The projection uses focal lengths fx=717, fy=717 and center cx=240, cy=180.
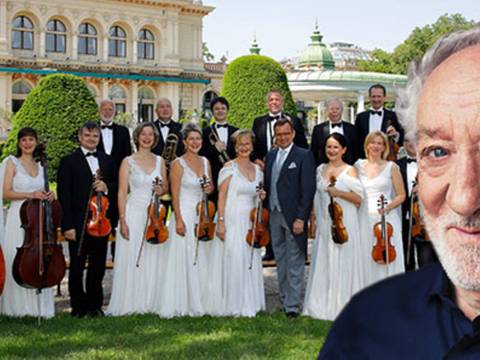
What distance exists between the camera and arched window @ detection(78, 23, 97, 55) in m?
46.2

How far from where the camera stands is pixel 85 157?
6633 millimetres

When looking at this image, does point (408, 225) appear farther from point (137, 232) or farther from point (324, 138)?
point (137, 232)

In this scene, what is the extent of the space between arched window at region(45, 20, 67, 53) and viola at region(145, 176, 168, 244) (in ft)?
134

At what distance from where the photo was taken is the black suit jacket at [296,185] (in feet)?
21.5

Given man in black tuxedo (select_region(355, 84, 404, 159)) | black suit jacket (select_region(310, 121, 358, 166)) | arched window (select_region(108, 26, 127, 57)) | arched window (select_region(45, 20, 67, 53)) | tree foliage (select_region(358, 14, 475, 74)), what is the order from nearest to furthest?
man in black tuxedo (select_region(355, 84, 404, 159)) < black suit jacket (select_region(310, 121, 358, 166)) < tree foliage (select_region(358, 14, 475, 74)) < arched window (select_region(45, 20, 67, 53)) < arched window (select_region(108, 26, 127, 57))

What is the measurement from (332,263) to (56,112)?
456 inches

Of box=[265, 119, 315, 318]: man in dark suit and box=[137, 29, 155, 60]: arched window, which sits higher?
box=[137, 29, 155, 60]: arched window

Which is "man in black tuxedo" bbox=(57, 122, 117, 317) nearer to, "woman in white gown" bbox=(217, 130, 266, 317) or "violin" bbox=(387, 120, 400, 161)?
"woman in white gown" bbox=(217, 130, 266, 317)

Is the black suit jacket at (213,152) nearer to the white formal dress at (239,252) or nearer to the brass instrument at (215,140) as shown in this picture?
the brass instrument at (215,140)

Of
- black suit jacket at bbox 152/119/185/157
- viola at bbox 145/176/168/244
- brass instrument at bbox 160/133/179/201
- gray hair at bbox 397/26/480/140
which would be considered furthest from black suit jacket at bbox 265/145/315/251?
gray hair at bbox 397/26/480/140

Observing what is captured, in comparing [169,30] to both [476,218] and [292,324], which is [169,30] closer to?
[292,324]

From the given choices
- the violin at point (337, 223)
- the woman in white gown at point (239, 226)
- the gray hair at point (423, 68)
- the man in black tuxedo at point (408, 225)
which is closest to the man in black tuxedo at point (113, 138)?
the woman in white gown at point (239, 226)

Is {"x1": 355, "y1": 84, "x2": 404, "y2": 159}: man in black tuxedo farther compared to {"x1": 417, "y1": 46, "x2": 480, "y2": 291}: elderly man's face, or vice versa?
{"x1": 355, "y1": 84, "x2": 404, "y2": 159}: man in black tuxedo

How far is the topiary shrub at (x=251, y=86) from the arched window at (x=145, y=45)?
28.5 metres
